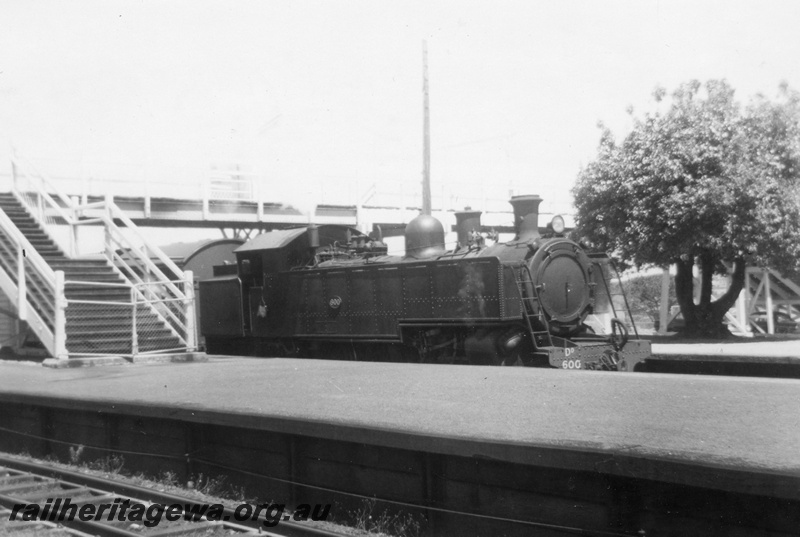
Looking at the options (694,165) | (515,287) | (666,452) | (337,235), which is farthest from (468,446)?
(694,165)

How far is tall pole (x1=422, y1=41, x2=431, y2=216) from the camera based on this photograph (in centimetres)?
2402

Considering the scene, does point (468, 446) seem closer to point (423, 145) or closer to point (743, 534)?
point (743, 534)

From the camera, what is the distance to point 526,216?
44.5 feet

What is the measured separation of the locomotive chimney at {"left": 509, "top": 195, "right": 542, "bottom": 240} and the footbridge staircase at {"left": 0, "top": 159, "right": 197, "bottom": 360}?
5.58 metres

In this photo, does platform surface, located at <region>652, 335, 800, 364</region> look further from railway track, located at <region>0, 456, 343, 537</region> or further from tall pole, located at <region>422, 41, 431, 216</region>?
tall pole, located at <region>422, 41, 431, 216</region>

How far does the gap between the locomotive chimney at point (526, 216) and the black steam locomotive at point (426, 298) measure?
23mm

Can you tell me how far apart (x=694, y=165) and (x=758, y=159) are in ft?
4.86

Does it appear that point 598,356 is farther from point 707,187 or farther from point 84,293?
point 707,187

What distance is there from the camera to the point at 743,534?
429 cm

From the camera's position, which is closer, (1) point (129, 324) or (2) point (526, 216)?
(2) point (526, 216)

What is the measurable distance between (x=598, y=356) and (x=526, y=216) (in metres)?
2.70

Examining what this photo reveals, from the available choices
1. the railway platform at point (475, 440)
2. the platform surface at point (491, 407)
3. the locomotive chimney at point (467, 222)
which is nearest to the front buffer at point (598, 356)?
the platform surface at point (491, 407)

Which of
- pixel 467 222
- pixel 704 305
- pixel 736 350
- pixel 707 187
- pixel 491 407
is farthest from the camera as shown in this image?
pixel 704 305

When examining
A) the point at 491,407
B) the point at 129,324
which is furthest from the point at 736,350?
the point at 491,407
